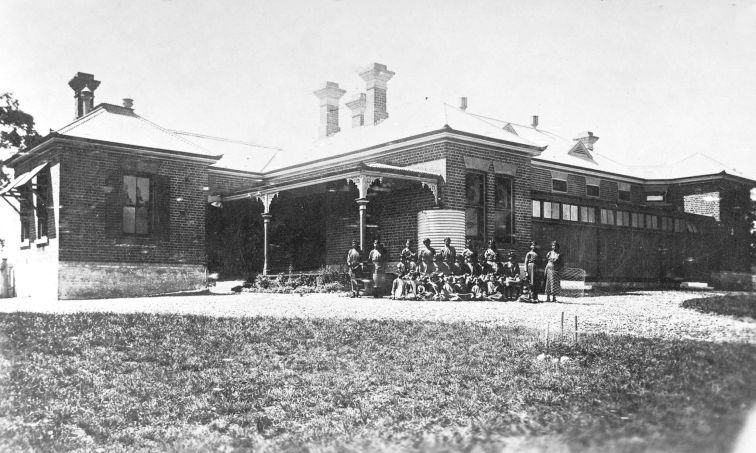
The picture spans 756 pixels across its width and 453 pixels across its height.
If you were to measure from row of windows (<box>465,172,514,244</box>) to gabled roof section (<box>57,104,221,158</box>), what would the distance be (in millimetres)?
7807

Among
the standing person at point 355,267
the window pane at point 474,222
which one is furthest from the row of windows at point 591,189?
the standing person at point 355,267

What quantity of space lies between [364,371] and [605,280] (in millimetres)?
16684

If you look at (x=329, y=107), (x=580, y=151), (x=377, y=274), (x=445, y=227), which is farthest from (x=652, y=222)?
(x=329, y=107)

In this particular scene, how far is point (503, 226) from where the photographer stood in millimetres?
19219

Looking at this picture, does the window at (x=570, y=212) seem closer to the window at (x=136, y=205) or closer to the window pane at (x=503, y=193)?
the window pane at (x=503, y=193)

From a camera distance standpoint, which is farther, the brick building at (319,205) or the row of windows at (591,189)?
the row of windows at (591,189)

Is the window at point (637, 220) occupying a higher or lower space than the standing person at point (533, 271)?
higher

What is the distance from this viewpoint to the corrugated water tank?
17.7 metres

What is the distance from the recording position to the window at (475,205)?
18.4 meters

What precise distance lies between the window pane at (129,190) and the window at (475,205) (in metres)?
9.44

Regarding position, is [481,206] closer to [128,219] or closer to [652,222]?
[652,222]

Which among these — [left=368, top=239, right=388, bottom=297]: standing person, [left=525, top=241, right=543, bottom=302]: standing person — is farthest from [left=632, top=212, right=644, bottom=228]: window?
[left=368, top=239, right=388, bottom=297]: standing person

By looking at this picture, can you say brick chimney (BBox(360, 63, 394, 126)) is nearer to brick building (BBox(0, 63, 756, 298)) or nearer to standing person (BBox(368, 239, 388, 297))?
brick building (BBox(0, 63, 756, 298))

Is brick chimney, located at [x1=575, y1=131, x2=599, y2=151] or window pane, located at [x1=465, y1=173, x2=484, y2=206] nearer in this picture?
window pane, located at [x1=465, y1=173, x2=484, y2=206]
